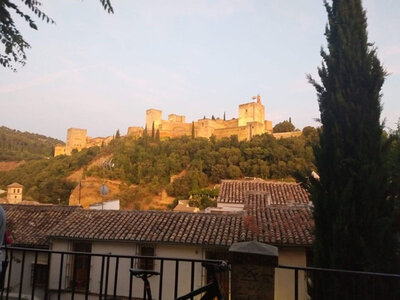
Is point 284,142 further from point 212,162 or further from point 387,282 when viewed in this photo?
point 387,282

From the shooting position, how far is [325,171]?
717 cm

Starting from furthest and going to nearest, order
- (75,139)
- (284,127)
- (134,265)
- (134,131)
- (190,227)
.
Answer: (75,139) < (134,131) < (284,127) < (190,227) < (134,265)

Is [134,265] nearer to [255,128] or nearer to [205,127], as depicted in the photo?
[255,128]

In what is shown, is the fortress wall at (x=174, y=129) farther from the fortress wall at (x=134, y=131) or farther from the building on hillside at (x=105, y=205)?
the building on hillside at (x=105, y=205)

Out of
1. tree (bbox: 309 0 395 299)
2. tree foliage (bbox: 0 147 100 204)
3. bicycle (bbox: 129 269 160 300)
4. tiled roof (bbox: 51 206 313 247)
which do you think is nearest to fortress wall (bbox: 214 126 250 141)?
tree foliage (bbox: 0 147 100 204)

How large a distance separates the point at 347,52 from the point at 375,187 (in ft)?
10.8

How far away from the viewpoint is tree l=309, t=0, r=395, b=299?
642 cm

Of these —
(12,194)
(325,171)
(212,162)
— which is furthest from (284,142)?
(325,171)

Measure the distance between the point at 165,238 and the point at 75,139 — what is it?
8567cm

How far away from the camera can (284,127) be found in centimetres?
7381

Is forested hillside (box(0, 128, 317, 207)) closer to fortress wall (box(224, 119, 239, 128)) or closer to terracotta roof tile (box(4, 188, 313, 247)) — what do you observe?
fortress wall (box(224, 119, 239, 128))

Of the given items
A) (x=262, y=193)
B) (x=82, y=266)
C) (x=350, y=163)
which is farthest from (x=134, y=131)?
(x=350, y=163)

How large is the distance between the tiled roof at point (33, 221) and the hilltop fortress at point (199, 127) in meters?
57.0

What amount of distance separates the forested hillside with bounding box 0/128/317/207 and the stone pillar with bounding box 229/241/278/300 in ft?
131
